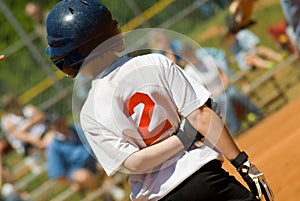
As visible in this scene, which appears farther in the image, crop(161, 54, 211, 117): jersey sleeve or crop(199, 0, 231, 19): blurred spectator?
crop(199, 0, 231, 19): blurred spectator

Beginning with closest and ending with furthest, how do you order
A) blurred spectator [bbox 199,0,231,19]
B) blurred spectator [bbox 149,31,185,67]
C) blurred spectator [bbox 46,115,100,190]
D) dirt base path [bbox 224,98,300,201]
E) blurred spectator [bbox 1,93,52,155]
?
dirt base path [bbox 224,98,300,201]
blurred spectator [bbox 149,31,185,67]
blurred spectator [bbox 46,115,100,190]
blurred spectator [bbox 1,93,52,155]
blurred spectator [bbox 199,0,231,19]

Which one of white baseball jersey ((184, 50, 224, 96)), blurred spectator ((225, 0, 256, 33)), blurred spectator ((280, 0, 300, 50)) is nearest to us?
white baseball jersey ((184, 50, 224, 96))

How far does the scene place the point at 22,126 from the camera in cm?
1009

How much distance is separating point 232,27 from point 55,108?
8.91 ft

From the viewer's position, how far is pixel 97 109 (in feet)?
11.9

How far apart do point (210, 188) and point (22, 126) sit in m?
6.72

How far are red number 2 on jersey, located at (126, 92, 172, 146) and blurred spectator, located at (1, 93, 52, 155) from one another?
634 cm

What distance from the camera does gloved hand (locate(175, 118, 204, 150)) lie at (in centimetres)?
370

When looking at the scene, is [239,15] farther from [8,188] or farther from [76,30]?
[76,30]

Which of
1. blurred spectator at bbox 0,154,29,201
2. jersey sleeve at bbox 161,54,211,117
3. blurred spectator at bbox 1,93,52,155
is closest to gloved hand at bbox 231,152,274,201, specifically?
jersey sleeve at bbox 161,54,211,117

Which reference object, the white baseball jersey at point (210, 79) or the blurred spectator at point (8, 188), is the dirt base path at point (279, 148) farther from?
the blurred spectator at point (8, 188)

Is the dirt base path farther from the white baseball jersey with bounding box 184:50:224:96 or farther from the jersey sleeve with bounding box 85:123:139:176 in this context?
the jersey sleeve with bounding box 85:123:139:176

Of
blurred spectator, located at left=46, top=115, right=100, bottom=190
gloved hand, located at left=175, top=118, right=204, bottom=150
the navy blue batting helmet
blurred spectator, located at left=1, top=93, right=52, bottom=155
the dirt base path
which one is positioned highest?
the navy blue batting helmet

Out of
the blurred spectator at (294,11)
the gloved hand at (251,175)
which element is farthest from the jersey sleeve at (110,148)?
the blurred spectator at (294,11)
